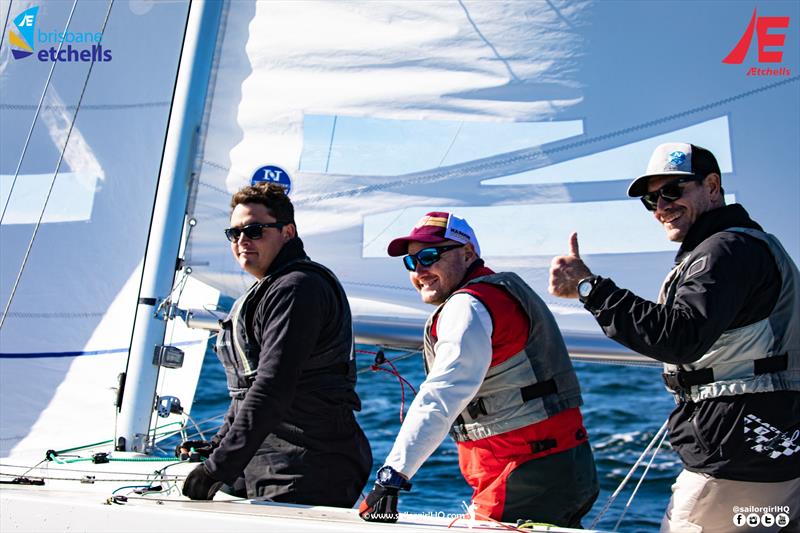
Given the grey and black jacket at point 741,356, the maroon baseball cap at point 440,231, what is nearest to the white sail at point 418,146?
the maroon baseball cap at point 440,231

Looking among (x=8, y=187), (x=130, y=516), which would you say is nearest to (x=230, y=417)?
(x=130, y=516)

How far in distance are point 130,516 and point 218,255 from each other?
1.57 m

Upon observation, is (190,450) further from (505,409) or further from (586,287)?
(586,287)

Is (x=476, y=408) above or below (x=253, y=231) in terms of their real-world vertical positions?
below

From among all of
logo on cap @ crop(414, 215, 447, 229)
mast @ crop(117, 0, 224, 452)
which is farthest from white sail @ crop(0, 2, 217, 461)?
logo on cap @ crop(414, 215, 447, 229)

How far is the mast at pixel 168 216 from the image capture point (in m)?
3.53

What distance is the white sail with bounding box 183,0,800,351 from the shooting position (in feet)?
12.1

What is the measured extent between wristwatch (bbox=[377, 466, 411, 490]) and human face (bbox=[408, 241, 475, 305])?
1.44 ft

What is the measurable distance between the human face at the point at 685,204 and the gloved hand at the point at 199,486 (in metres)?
1.24

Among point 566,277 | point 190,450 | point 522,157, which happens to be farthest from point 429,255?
point 522,157

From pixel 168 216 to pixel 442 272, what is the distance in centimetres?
165

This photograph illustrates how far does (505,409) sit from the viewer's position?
7.38 feet

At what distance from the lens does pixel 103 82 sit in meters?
4.22

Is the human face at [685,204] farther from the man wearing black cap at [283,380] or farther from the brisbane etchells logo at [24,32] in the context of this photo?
the brisbane etchells logo at [24,32]
